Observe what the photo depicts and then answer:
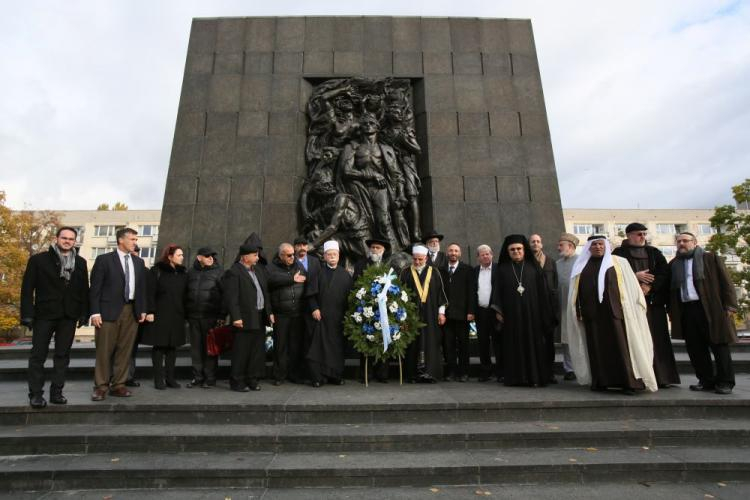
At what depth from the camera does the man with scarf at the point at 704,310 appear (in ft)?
19.3

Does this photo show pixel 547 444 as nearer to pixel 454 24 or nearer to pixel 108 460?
pixel 108 460

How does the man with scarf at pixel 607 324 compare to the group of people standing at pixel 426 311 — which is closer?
the group of people standing at pixel 426 311

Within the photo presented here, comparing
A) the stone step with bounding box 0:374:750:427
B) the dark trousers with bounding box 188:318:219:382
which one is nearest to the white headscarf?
the stone step with bounding box 0:374:750:427

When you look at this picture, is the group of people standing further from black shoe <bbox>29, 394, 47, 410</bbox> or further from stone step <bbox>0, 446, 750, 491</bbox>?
stone step <bbox>0, 446, 750, 491</bbox>

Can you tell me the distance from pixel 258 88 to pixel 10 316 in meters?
30.5

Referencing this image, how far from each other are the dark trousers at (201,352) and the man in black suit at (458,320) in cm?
350

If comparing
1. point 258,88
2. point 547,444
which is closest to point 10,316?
point 258,88

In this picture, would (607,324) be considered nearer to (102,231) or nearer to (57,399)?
(57,399)

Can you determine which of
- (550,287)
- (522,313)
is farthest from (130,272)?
(550,287)

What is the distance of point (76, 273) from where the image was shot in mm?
5605

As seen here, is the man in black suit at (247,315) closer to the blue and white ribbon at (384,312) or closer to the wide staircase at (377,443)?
the wide staircase at (377,443)

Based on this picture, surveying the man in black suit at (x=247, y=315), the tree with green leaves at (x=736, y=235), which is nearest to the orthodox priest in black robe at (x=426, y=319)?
the man in black suit at (x=247, y=315)

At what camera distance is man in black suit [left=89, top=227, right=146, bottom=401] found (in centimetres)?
565

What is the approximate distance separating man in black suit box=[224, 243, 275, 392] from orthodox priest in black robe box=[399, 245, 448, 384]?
2.16 m
